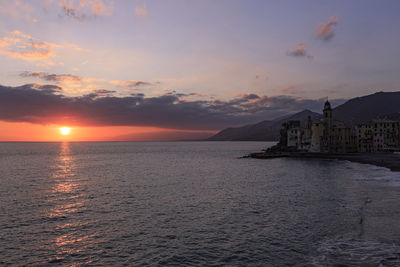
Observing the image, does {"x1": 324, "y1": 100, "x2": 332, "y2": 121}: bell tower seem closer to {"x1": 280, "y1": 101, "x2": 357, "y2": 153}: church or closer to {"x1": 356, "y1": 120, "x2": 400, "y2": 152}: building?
{"x1": 280, "y1": 101, "x2": 357, "y2": 153}: church

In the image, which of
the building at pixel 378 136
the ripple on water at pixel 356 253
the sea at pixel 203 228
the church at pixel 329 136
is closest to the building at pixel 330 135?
the church at pixel 329 136

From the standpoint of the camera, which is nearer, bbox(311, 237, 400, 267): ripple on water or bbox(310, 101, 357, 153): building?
bbox(311, 237, 400, 267): ripple on water

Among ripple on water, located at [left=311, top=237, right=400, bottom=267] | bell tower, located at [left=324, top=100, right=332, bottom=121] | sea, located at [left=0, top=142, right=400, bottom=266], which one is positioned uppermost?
bell tower, located at [left=324, top=100, right=332, bottom=121]

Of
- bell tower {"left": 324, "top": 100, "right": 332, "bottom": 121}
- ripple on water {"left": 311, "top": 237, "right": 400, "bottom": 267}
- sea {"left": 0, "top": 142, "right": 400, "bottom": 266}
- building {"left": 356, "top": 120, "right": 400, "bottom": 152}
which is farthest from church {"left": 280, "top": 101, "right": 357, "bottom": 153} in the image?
ripple on water {"left": 311, "top": 237, "right": 400, "bottom": 267}

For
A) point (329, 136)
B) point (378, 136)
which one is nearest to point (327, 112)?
point (329, 136)

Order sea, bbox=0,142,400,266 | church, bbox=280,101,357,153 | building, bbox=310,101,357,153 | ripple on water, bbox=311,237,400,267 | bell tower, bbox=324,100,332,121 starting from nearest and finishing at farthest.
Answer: ripple on water, bbox=311,237,400,267 → sea, bbox=0,142,400,266 → building, bbox=310,101,357,153 → church, bbox=280,101,357,153 → bell tower, bbox=324,100,332,121

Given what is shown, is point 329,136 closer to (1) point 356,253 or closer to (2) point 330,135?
(2) point 330,135

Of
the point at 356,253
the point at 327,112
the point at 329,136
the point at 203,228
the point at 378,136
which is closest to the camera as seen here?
the point at 356,253

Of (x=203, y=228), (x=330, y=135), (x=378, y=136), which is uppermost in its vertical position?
(x=330, y=135)

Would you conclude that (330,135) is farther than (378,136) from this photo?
No

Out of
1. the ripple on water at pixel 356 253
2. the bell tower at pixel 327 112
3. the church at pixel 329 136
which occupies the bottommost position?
the ripple on water at pixel 356 253

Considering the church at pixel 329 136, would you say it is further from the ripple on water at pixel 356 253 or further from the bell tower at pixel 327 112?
the ripple on water at pixel 356 253

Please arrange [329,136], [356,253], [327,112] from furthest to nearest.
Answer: [327,112]
[329,136]
[356,253]

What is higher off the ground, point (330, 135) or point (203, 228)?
point (330, 135)
